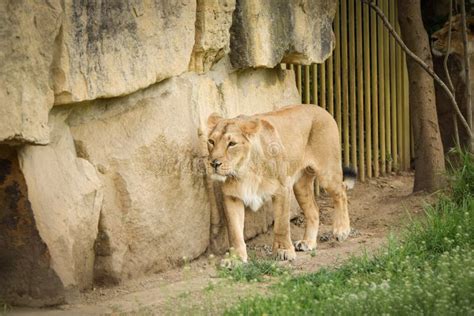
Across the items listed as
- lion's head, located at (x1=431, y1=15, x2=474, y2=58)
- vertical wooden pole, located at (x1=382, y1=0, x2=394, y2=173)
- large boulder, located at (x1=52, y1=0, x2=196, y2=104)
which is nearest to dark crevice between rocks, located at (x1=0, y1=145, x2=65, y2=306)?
large boulder, located at (x1=52, y1=0, x2=196, y2=104)

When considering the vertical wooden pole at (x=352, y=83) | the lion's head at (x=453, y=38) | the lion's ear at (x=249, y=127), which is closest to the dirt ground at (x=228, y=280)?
the vertical wooden pole at (x=352, y=83)

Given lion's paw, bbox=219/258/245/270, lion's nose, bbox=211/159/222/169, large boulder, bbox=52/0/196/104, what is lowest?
lion's paw, bbox=219/258/245/270

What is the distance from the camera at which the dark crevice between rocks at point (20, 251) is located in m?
Answer: 6.89

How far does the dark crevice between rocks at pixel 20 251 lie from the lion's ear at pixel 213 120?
216 centimetres

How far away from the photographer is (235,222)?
8.67 meters

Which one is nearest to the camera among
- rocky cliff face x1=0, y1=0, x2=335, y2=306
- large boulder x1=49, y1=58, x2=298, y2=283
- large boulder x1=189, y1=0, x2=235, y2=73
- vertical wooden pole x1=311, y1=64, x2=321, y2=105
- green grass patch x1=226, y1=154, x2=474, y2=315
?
green grass patch x1=226, y1=154, x2=474, y2=315

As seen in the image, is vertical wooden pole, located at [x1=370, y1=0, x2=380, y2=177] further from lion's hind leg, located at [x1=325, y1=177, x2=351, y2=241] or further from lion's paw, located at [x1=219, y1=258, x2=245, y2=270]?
lion's paw, located at [x1=219, y1=258, x2=245, y2=270]

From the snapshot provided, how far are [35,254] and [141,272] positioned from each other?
1186 mm

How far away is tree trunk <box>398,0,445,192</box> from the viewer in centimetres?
1084

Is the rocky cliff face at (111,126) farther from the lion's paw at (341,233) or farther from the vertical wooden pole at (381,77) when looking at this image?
the vertical wooden pole at (381,77)

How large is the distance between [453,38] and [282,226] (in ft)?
12.8

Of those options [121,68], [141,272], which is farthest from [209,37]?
[141,272]

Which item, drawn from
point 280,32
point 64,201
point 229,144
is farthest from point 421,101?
point 64,201

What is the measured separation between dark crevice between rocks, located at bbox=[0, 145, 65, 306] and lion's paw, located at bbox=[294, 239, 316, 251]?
280 centimetres
